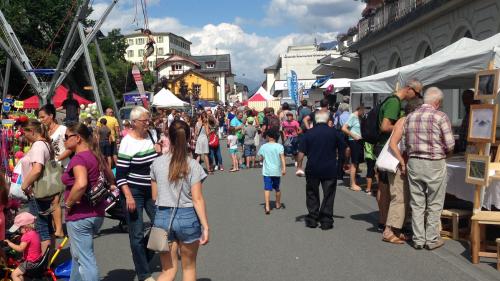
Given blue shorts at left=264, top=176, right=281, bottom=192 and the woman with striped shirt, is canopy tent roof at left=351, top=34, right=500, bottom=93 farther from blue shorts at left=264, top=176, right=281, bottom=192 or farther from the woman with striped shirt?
the woman with striped shirt

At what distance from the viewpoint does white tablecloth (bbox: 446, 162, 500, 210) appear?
6836 millimetres

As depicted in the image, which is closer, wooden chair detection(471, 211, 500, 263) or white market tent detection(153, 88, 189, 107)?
wooden chair detection(471, 211, 500, 263)

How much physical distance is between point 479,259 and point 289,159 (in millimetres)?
13302

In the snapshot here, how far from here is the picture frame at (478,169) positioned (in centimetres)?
632

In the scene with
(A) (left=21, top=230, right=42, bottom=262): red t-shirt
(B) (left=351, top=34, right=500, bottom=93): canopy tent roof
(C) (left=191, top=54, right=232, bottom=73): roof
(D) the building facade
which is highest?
(C) (left=191, top=54, right=232, bottom=73): roof

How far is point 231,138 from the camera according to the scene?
17.7 m

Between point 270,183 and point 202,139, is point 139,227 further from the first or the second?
point 202,139

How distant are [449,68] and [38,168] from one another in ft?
19.1

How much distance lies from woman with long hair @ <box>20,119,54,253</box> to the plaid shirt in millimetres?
4404

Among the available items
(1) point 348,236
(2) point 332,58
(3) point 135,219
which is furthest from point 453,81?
(2) point 332,58

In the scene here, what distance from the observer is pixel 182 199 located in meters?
4.51

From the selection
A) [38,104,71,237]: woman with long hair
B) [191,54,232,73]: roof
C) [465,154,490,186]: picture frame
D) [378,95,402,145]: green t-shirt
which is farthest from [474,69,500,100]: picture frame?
[191,54,232,73]: roof

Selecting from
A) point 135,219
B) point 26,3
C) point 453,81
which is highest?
point 26,3

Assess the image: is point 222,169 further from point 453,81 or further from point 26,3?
point 26,3
